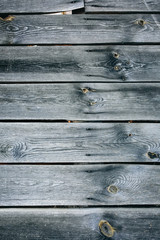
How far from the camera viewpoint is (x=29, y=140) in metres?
1.24

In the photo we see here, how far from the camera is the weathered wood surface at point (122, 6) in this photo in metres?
1.49

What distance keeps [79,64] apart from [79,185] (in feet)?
2.50

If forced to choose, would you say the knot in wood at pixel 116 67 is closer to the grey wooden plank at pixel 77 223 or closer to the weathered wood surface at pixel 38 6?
the weathered wood surface at pixel 38 6

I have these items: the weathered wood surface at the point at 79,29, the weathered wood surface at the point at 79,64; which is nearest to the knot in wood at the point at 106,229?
the weathered wood surface at the point at 79,64

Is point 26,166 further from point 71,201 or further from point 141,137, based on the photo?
point 141,137

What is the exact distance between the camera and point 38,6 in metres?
1.49

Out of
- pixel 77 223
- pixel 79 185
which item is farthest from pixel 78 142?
pixel 77 223

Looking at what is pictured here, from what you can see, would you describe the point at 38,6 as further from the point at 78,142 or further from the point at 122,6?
the point at 78,142

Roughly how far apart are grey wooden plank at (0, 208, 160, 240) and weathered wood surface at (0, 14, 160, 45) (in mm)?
1076

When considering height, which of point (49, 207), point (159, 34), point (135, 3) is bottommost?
point (49, 207)

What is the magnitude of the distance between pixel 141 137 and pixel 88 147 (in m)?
0.33

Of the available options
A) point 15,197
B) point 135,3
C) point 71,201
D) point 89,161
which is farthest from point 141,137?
point 135,3

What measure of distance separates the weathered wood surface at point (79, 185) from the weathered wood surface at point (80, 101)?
309mm

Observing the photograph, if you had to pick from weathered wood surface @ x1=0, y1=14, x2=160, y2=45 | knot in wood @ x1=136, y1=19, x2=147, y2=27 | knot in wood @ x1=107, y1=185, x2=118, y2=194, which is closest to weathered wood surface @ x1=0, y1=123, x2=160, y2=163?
knot in wood @ x1=107, y1=185, x2=118, y2=194
